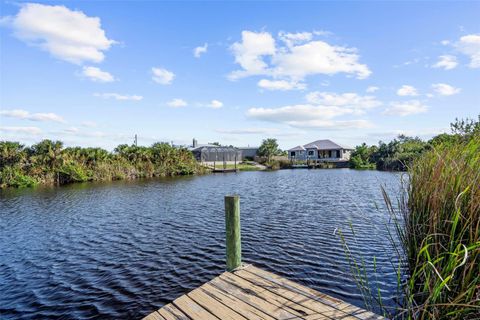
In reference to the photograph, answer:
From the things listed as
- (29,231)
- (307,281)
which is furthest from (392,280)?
(29,231)

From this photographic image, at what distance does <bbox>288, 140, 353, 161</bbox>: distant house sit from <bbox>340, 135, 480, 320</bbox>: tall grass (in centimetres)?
5517

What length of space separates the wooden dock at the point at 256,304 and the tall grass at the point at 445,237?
52 cm

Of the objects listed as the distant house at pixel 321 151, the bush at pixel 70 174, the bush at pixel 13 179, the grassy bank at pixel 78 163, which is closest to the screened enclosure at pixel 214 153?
the grassy bank at pixel 78 163

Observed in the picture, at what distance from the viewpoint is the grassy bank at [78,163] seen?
86.7ft

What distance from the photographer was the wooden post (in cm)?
480

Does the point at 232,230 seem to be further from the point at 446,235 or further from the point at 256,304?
the point at 446,235

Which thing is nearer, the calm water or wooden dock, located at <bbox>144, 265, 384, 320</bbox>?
wooden dock, located at <bbox>144, 265, 384, 320</bbox>

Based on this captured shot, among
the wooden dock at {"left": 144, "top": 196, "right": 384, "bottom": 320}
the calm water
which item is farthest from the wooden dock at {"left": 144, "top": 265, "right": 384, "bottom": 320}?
→ the calm water

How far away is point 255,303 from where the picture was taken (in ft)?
12.3

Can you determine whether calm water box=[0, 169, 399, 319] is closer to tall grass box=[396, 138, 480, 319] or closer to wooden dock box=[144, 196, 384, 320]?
tall grass box=[396, 138, 480, 319]

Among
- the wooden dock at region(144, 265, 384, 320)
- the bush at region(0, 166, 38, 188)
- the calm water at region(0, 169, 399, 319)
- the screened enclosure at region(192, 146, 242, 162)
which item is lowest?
the calm water at region(0, 169, 399, 319)

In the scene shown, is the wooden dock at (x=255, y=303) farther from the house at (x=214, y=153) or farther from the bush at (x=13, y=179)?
the house at (x=214, y=153)

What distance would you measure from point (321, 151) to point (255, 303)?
59.0 metres

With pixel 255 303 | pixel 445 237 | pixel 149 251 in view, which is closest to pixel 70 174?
pixel 149 251
